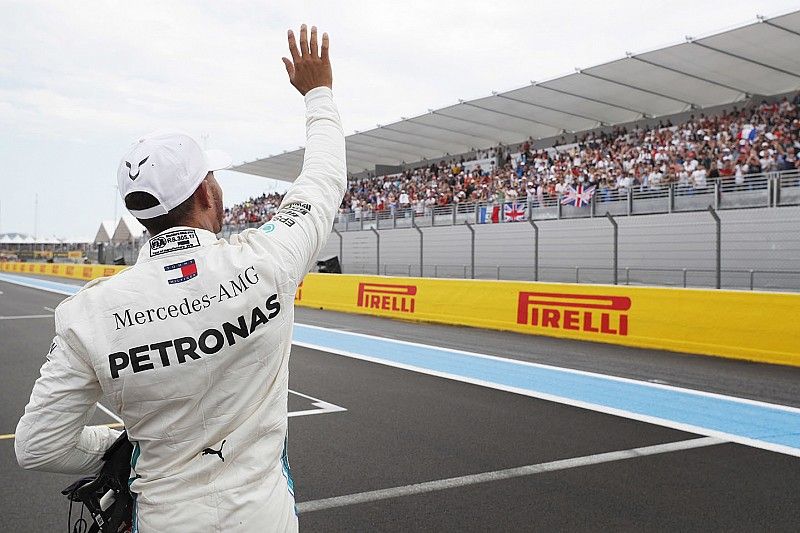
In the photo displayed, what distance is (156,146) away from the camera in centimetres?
166

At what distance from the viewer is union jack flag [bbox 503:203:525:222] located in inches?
890

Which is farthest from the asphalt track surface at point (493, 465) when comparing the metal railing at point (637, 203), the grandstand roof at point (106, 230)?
the grandstand roof at point (106, 230)

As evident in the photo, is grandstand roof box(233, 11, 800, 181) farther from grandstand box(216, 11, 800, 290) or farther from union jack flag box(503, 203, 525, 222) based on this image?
union jack flag box(503, 203, 525, 222)

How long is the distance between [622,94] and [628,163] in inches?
136

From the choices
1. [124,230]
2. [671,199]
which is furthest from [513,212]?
[124,230]

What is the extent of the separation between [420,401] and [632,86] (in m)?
19.6

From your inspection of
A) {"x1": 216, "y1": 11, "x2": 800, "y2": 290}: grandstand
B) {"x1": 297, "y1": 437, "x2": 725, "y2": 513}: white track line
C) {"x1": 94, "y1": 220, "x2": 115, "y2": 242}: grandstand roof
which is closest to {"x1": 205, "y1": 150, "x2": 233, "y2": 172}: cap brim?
{"x1": 297, "y1": 437, "x2": 725, "y2": 513}: white track line

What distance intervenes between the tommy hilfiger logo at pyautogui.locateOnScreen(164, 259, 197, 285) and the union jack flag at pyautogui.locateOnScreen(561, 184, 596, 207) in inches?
796

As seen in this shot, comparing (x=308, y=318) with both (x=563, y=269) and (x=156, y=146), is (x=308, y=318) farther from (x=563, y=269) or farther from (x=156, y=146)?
(x=156, y=146)

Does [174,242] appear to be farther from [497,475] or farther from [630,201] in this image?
[630,201]

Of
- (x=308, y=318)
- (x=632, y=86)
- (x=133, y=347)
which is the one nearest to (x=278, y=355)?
(x=133, y=347)

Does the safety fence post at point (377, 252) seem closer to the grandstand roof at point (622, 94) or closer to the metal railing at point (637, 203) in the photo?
the metal railing at point (637, 203)

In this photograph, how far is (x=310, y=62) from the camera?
6.41 ft

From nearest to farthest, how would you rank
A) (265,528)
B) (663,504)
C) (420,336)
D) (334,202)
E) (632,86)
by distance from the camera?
(265,528), (334,202), (663,504), (420,336), (632,86)
